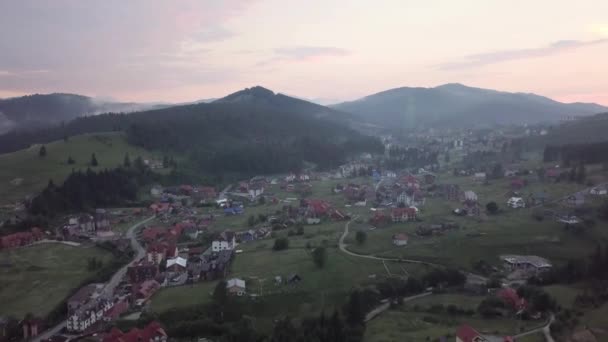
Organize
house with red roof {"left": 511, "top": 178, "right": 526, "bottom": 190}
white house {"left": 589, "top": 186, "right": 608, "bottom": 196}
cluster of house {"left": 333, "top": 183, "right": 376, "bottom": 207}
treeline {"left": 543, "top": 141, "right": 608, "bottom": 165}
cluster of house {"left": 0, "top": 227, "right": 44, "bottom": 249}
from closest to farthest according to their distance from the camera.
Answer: cluster of house {"left": 0, "top": 227, "right": 44, "bottom": 249} → white house {"left": 589, "top": 186, "right": 608, "bottom": 196} → house with red roof {"left": 511, "top": 178, "right": 526, "bottom": 190} → cluster of house {"left": 333, "top": 183, "right": 376, "bottom": 207} → treeline {"left": 543, "top": 141, "right": 608, "bottom": 165}

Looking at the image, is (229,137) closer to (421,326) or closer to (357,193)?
(357,193)

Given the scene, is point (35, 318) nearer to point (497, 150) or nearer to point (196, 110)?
point (497, 150)

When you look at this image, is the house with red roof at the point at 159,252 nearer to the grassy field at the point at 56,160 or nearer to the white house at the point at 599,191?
the grassy field at the point at 56,160

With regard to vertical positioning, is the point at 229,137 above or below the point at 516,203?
above

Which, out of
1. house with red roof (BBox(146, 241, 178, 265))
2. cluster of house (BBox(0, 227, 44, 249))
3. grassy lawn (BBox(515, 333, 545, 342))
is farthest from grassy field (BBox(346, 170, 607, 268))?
cluster of house (BBox(0, 227, 44, 249))

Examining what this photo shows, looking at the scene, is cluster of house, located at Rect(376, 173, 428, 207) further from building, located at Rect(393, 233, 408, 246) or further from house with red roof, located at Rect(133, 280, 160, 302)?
house with red roof, located at Rect(133, 280, 160, 302)

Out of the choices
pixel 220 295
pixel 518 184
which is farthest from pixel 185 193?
pixel 220 295
